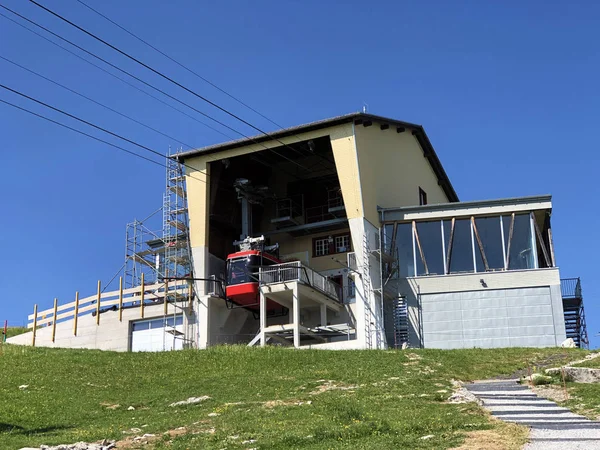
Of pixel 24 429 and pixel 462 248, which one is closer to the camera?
pixel 24 429

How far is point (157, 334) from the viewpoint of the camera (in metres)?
44.3

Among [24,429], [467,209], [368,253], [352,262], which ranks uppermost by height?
[467,209]

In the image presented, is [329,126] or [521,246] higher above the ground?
[329,126]

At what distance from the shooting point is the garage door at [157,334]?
43.5 meters

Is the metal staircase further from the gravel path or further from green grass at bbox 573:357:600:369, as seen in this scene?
the gravel path

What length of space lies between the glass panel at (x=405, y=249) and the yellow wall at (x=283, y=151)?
312 centimetres

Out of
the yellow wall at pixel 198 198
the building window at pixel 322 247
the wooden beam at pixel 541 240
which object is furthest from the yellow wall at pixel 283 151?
the wooden beam at pixel 541 240

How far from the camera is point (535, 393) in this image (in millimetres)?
23141

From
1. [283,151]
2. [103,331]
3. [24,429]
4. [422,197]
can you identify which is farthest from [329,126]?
[24,429]

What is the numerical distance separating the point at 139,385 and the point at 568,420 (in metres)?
15.0

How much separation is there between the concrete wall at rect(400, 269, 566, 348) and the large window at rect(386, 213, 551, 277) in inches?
25.7

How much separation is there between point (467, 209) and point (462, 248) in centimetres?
202

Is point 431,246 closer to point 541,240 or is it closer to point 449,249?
point 449,249

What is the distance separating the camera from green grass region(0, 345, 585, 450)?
714 inches
